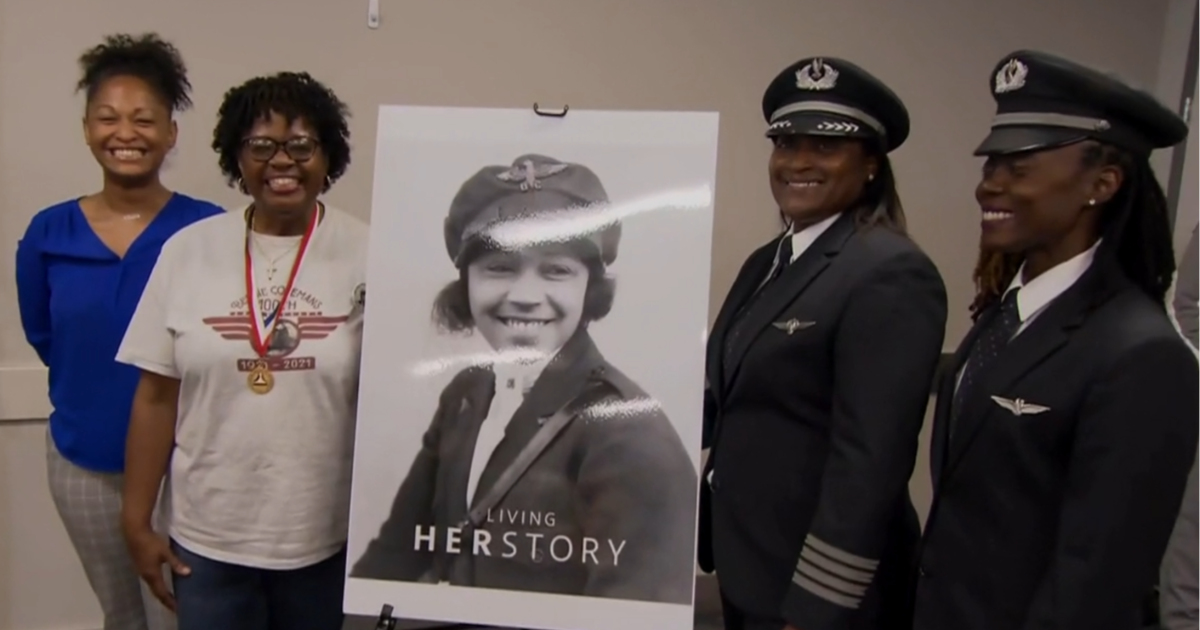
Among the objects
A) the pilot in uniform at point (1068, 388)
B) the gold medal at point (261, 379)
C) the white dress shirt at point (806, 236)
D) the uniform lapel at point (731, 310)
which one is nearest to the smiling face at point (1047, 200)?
the pilot in uniform at point (1068, 388)

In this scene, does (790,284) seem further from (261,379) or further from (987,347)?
(261,379)

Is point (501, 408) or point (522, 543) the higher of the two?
point (501, 408)

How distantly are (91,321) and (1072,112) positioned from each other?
65.8 inches

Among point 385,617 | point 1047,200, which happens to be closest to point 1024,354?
point 1047,200

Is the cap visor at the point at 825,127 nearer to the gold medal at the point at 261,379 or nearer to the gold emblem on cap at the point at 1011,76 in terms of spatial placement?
the gold emblem on cap at the point at 1011,76

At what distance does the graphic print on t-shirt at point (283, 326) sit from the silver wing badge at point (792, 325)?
0.71m

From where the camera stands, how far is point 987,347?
1107 mm

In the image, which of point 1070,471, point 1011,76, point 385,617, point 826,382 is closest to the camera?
point 1070,471

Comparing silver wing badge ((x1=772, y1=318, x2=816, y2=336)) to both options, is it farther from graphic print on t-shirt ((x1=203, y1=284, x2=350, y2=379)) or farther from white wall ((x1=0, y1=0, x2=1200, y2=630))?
white wall ((x1=0, y1=0, x2=1200, y2=630))

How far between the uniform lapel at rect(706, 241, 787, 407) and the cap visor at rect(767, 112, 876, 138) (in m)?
0.19

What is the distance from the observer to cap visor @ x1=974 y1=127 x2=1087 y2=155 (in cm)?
100

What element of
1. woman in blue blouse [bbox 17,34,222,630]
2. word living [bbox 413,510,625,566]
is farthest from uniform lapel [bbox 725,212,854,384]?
woman in blue blouse [bbox 17,34,222,630]

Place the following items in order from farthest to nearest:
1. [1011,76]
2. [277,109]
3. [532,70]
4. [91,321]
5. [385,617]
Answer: [532,70] → [91,321] → [277,109] → [385,617] → [1011,76]

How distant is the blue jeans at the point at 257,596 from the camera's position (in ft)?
4.56
